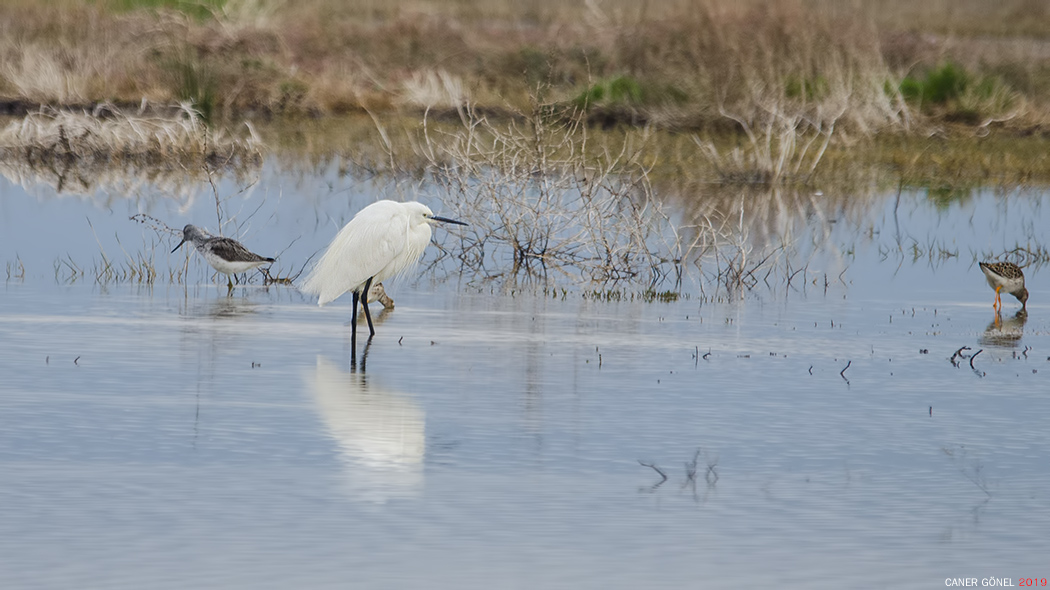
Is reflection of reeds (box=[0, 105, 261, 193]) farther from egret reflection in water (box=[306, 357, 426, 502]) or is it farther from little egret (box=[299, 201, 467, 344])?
egret reflection in water (box=[306, 357, 426, 502])

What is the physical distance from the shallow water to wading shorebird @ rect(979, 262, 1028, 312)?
0.72 feet

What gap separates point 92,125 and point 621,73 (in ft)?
37.2

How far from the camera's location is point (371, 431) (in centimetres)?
750

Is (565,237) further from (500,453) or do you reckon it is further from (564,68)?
(564,68)

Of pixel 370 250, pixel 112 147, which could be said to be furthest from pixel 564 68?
pixel 370 250

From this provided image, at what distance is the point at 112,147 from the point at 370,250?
13184 mm

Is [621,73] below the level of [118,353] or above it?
above

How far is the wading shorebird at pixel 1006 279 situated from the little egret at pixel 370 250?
4813 mm

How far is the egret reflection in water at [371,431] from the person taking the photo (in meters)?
6.54

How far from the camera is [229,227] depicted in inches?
648

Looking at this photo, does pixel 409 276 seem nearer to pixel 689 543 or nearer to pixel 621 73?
pixel 689 543

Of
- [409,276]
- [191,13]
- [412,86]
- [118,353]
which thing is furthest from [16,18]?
[118,353]

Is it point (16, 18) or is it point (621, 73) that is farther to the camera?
point (16, 18)

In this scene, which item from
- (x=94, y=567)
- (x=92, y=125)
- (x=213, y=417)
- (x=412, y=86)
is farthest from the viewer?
(x=412, y=86)
